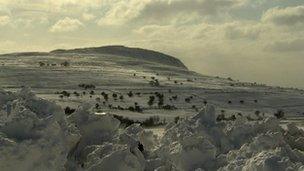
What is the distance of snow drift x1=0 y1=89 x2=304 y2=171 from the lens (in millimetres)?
7472

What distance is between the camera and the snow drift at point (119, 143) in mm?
7472

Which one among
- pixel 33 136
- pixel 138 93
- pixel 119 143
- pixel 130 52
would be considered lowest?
pixel 138 93

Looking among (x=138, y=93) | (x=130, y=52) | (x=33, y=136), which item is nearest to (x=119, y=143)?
(x=33, y=136)

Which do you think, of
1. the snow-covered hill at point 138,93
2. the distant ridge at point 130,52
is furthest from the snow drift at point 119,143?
the distant ridge at point 130,52

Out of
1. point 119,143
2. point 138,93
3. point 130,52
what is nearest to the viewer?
point 119,143

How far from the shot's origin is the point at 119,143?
8.56m

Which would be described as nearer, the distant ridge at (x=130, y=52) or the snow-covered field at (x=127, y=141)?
the snow-covered field at (x=127, y=141)

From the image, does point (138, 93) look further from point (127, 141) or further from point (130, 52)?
point (130, 52)

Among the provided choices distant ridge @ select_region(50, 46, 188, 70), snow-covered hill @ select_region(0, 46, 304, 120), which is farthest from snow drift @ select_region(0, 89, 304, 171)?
distant ridge @ select_region(50, 46, 188, 70)

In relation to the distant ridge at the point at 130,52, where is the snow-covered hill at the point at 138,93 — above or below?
below

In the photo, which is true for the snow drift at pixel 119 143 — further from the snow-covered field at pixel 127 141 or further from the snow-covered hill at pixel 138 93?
the snow-covered hill at pixel 138 93

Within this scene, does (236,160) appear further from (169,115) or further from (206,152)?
(169,115)

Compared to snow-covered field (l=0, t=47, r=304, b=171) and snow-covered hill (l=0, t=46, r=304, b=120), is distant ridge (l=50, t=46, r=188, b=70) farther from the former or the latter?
snow-covered field (l=0, t=47, r=304, b=171)

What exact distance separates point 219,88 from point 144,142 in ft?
97.9
